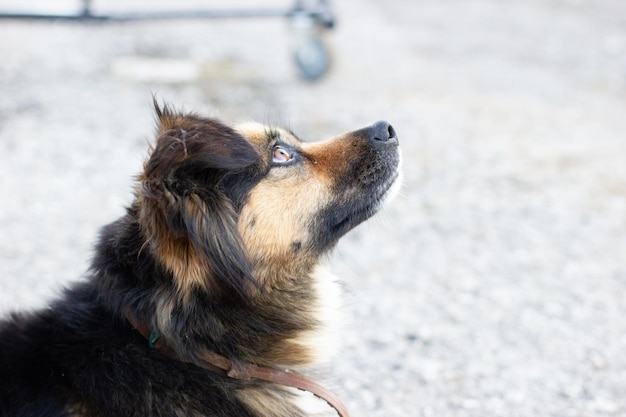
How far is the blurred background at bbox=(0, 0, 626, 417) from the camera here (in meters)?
3.88

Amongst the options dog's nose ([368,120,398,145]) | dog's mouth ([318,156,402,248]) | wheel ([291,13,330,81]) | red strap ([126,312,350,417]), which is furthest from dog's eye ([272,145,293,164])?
wheel ([291,13,330,81])

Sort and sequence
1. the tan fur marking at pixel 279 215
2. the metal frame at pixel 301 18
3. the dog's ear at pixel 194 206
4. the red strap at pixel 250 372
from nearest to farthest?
the dog's ear at pixel 194 206, the red strap at pixel 250 372, the tan fur marking at pixel 279 215, the metal frame at pixel 301 18

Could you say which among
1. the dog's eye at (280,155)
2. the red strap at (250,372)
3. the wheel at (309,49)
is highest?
the wheel at (309,49)

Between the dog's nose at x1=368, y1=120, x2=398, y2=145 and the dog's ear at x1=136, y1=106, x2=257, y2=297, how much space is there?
716 mm

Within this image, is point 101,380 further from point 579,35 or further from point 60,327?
point 579,35

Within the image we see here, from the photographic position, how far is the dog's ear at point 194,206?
7.40ft

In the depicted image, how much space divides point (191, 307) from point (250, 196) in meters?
0.47

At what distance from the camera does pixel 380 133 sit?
10.0 feet

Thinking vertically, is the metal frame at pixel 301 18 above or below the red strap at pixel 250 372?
above

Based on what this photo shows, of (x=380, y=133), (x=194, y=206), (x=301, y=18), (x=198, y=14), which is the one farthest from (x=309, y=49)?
(x=194, y=206)

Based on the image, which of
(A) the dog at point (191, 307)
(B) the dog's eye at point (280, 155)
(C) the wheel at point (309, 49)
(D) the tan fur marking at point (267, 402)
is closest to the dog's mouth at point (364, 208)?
(A) the dog at point (191, 307)

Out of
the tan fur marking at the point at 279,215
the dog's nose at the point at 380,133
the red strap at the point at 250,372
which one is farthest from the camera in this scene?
the dog's nose at the point at 380,133

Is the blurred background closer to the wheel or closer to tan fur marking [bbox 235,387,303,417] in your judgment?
the wheel

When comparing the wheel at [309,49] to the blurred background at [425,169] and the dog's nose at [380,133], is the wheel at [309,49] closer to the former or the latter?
the blurred background at [425,169]
